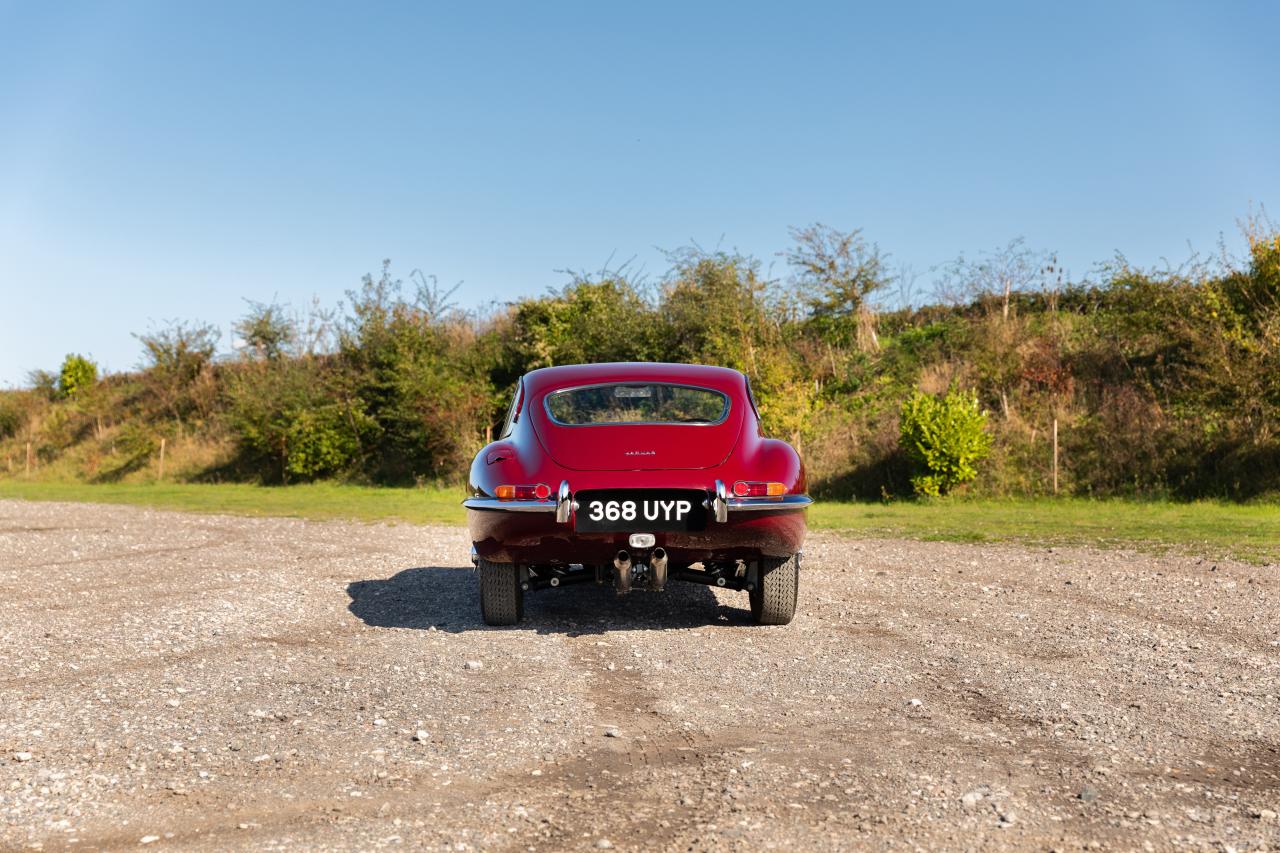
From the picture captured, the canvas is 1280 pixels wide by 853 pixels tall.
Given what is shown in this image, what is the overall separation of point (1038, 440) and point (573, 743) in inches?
867

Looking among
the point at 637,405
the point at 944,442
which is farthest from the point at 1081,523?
the point at 637,405

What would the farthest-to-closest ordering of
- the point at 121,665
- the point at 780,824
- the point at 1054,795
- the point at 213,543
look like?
the point at 213,543, the point at 121,665, the point at 1054,795, the point at 780,824

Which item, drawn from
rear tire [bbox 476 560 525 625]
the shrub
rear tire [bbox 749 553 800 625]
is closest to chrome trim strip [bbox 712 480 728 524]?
rear tire [bbox 749 553 800 625]

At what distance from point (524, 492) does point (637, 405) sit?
1.09 meters

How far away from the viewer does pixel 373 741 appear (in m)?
4.47

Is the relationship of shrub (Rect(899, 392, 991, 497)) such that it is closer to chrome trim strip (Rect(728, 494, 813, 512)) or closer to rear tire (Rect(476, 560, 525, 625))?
chrome trim strip (Rect(728, 494, 813, 512))

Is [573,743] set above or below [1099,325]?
below

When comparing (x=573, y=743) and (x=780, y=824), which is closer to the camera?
(x=780, y=824)

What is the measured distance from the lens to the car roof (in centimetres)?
756

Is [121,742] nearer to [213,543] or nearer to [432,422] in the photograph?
[213,543]

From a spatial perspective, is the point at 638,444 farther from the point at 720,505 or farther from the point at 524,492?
the point at 524,492

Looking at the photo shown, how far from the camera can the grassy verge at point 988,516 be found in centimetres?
1361

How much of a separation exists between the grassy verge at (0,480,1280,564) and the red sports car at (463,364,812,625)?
6805mm

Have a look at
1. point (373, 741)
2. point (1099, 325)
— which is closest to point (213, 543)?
point (373, 741)
